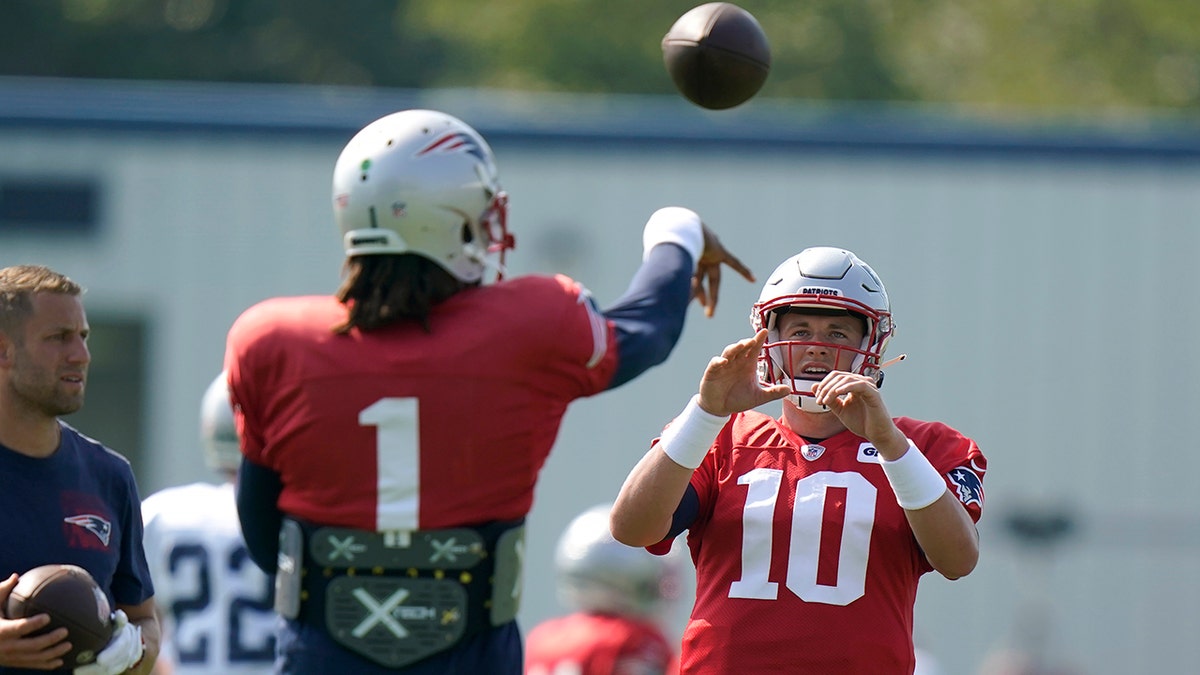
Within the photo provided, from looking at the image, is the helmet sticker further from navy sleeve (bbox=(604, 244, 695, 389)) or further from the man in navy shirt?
the man in navy shirt

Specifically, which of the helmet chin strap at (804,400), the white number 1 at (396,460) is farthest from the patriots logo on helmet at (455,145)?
the helmet chin strap at (804,400)

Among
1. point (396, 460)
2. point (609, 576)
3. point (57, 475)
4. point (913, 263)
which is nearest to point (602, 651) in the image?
point (609, 576)

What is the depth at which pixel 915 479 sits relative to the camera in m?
4.08

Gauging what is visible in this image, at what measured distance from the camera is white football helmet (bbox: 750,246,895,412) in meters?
4.35

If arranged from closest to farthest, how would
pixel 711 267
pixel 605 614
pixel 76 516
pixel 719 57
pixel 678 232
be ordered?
pixel 76 516 < pixel 678 232 < pixel 711 267 < pixel 719 57 < pixel 605 614

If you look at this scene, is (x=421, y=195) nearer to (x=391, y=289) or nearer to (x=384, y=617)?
(x=391, y=289)

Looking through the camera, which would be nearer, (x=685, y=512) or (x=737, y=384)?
(x=737, y=384)

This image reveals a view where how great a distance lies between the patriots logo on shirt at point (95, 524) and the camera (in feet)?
15.0

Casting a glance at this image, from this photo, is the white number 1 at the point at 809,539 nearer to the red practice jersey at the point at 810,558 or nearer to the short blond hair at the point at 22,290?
the red practice jersey at the point at 810,558

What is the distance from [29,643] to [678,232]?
1.91 m

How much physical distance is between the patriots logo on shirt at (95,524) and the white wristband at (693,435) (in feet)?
5.03

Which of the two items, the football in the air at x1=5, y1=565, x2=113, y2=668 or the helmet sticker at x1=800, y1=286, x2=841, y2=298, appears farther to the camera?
the helmet sticker at x1=800, y1=286, x2=841, y2=298

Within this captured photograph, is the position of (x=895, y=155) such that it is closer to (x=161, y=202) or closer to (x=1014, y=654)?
(x=1014, y=654)

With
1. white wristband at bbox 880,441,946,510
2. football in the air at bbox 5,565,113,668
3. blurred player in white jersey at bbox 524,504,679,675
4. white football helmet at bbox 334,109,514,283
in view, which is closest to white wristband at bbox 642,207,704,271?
white football helmet at bbox 334,109,514,283
